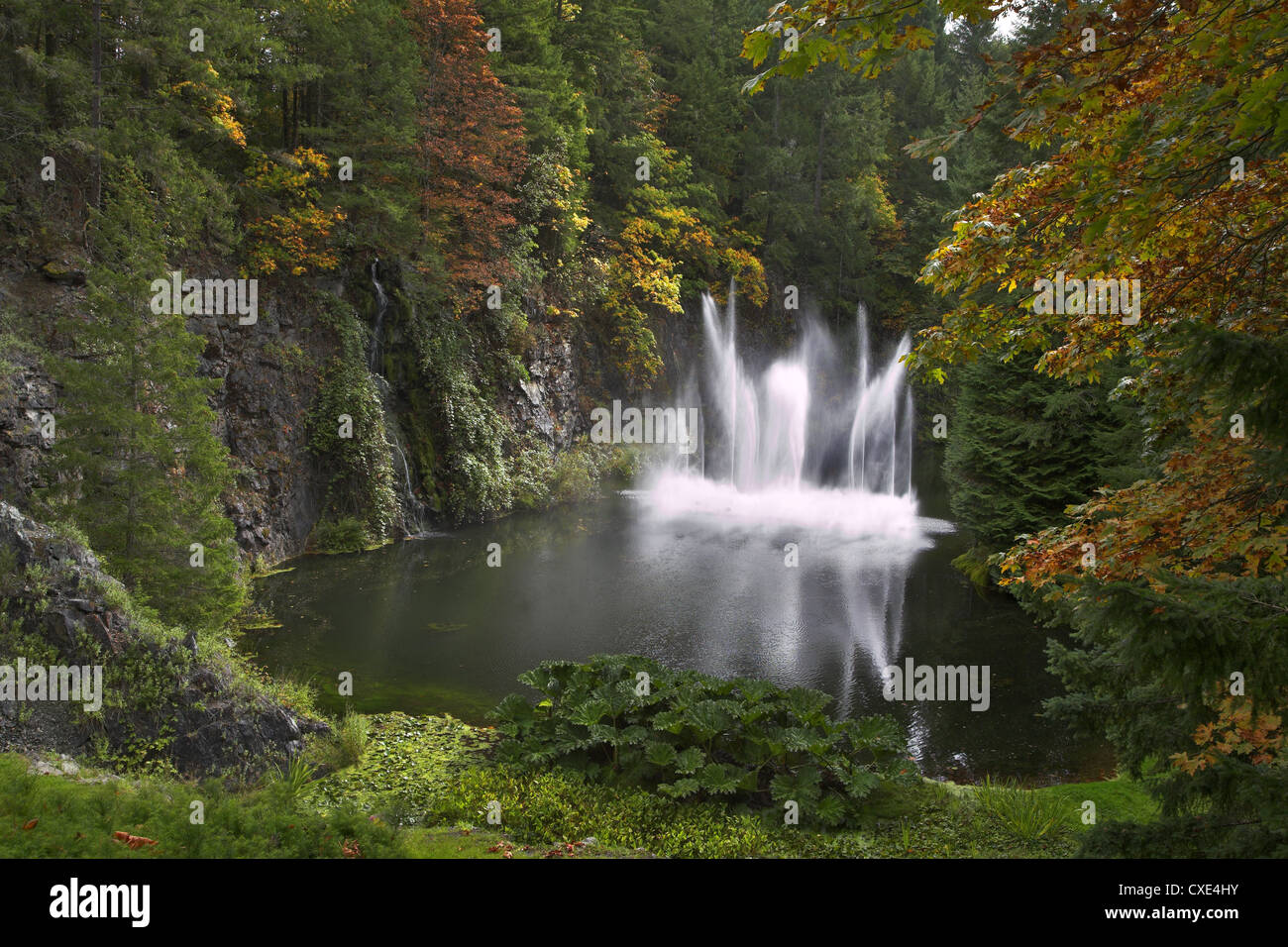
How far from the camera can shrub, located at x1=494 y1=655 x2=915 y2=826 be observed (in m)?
7.03

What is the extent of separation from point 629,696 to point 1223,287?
5901mm

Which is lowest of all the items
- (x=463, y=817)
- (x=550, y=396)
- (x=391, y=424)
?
(x=463, y=817)

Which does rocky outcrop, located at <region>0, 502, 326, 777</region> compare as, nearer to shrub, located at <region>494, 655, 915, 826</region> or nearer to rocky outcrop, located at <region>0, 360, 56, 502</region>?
shrub, located at <region>494, 655, 915, 826</region>

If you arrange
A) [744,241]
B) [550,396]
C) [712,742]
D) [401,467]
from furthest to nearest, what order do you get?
1. [744,241]
2. [550,396]
3. [401,467]
4. [712,742]

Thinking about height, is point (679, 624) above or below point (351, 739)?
above

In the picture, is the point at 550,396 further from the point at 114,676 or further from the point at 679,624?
the point at 114,676

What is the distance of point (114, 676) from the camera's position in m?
7.26

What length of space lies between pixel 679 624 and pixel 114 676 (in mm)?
8073

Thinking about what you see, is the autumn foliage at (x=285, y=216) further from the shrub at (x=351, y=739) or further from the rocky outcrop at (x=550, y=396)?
the shrub at (x=351, y=739)

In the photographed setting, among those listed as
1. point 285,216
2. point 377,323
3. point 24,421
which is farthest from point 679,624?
point 285,216

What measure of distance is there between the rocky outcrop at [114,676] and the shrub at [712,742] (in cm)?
252

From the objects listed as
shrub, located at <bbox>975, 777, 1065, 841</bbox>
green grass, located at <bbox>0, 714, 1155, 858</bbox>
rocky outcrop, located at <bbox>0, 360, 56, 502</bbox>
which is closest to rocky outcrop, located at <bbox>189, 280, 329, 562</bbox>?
rocky outcrop, located at <bbox>0, 360, 56, 502</bbox>

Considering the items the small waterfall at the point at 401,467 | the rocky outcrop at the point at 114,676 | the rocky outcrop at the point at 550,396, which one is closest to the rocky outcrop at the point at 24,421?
the rocky outcrop at the point at 114,676

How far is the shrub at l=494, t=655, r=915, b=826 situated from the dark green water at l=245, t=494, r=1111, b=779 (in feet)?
5.34
